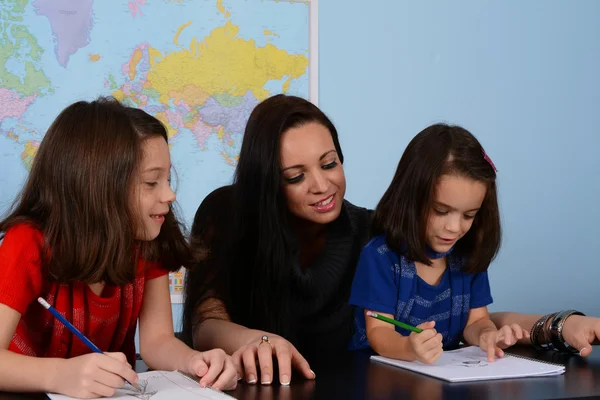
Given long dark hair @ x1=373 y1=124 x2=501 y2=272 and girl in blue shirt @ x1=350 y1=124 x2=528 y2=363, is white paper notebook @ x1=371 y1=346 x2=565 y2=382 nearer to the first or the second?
girl in blue shirt @ x1=350 y1=124 x2=528 y2=363

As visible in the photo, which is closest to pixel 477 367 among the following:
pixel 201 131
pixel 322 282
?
pixel 322 282

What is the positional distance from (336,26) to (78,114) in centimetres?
183

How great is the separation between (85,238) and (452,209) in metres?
0.68

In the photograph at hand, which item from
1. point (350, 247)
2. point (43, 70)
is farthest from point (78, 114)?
point (43, 70)

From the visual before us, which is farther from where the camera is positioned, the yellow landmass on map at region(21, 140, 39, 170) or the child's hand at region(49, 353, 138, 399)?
the yellow landmass on map at region(21, 140, 39, 170)

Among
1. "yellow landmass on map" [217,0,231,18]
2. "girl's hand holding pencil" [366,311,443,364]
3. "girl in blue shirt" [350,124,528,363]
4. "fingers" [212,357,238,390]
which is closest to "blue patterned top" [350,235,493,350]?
"girl in blue shirt" [350,124,528,363]

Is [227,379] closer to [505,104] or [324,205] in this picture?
[324,205]

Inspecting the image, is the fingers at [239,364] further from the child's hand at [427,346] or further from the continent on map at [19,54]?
the continent on map at [19,54]

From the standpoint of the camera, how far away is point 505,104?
3.17 metres

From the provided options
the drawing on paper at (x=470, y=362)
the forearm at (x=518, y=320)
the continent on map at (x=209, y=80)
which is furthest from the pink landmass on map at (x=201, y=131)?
the drawing on paper at (x=470, y=362)

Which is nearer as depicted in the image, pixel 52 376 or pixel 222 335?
pixel 52 376

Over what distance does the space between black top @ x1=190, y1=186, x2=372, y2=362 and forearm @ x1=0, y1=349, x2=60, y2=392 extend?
614mm

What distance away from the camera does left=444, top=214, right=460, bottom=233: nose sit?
1478mm

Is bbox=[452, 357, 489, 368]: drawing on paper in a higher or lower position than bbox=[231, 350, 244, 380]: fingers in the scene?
lower
